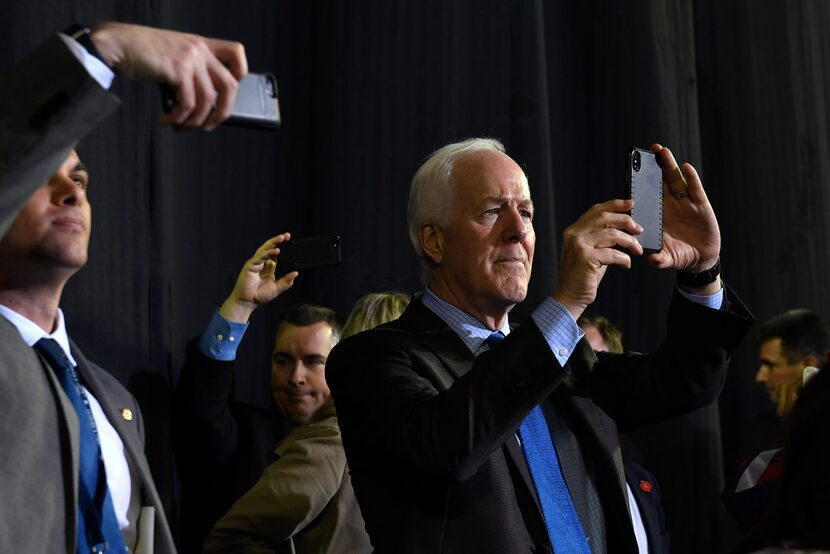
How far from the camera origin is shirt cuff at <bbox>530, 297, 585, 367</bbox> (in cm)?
144

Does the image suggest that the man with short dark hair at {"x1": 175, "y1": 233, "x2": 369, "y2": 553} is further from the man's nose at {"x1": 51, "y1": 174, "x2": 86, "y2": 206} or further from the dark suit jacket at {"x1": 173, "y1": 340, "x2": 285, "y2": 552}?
the man's nose at {"x1": 51, "y1": 174, "x2": 86, "y2": 206}

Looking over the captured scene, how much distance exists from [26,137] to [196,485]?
158cm

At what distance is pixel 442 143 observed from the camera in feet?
9.70

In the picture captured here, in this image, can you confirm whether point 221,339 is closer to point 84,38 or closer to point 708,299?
point 708,299

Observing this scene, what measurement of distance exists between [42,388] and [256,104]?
38cm

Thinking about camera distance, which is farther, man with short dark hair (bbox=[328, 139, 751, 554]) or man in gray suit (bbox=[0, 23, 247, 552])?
man with short dark hair (bbox=[328, 139, 751, 554])

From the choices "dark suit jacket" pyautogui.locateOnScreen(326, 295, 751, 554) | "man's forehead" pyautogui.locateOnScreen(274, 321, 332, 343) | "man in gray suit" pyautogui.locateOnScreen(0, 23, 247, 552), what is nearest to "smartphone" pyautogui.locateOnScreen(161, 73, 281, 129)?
"man in gray suit" pyautogui.locateOnScreen(0, 23, 247, 552)

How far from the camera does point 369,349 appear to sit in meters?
1.63

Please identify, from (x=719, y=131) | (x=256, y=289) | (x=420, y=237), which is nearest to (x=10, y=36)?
(x=256, y=289)

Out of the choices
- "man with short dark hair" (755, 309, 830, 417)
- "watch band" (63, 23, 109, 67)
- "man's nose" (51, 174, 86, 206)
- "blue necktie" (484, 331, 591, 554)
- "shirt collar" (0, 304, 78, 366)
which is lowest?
"man with short dark hair" (755, 309, 830, 417)

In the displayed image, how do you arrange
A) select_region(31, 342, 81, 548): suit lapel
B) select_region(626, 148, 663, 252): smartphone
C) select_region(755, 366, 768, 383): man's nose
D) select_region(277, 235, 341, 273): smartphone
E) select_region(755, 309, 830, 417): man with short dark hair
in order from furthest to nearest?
1. select_region(755, 366, 768, 383): man's nose
2. select_region(755, 309, 830, 417): man with short dark hair
3. select_region(277, 235, 341, 273): smartphone
4. select_region(626, 148, 663, 252): smartphone
5. select_region(31, 342, 81, 548): suit lapel

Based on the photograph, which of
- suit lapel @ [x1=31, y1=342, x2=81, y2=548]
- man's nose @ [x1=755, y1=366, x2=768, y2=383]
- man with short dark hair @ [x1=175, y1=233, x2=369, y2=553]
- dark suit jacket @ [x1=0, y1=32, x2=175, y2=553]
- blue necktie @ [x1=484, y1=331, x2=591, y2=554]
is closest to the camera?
dark suit jacket @ [x1=0, y1=32, x2=175, y2=553]

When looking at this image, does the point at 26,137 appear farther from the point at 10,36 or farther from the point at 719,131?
the point at 719,131

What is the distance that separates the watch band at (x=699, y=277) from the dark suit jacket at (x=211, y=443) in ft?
3.36
